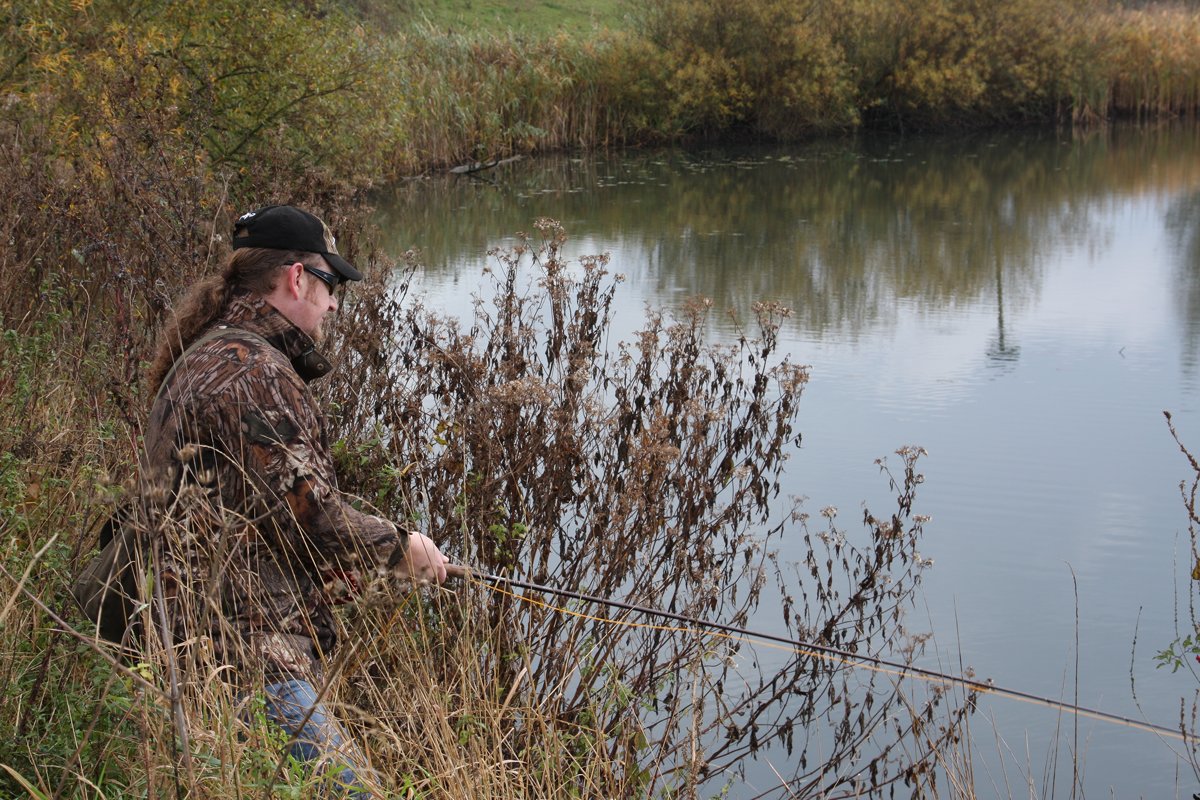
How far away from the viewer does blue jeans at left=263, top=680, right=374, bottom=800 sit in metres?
2.52

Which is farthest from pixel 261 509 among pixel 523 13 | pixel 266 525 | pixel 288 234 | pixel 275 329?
pixel 523 13

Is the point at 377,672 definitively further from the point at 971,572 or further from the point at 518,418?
the point at 971,572

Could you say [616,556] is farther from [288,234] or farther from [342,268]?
[288,234]

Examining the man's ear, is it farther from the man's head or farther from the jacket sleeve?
the jacket sleeve

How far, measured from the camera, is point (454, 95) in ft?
70.9

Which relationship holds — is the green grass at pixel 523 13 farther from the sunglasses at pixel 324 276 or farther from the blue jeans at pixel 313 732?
the blue jeans at pixel 313 732

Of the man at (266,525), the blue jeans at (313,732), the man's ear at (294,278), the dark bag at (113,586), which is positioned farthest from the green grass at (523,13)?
the blue jeans at (313,732)

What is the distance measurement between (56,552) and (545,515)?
1409 millimetres

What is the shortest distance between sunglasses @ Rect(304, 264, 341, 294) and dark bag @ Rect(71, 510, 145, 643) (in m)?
0.67

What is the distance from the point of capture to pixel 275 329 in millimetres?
2984

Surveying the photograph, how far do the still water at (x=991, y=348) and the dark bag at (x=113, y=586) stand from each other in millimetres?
2054

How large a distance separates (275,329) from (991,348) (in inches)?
325

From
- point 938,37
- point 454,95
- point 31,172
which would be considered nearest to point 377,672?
point 31,172

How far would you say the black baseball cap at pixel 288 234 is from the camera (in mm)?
3066
